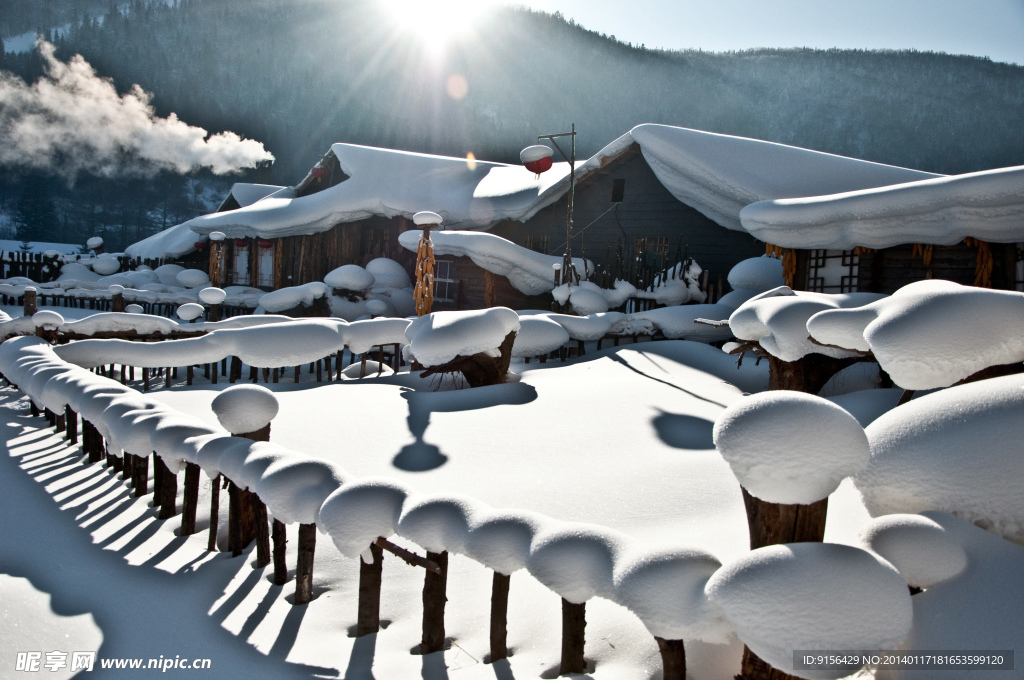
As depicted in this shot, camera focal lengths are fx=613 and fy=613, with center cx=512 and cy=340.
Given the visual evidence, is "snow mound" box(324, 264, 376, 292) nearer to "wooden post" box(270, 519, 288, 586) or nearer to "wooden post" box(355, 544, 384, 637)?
"wooden post" box(270, 519, 288, 586)

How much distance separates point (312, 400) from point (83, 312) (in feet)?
49.2

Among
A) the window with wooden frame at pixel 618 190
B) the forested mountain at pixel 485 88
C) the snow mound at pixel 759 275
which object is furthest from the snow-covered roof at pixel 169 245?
the forested mountain at pixel 485 88

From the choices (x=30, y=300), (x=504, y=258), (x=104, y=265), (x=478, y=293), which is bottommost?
(x=30, y=300)

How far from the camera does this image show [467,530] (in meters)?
2.60

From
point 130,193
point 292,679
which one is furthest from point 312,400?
point 130,193

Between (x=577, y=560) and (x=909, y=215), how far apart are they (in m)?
9.11

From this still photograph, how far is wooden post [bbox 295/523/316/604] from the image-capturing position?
3.24 meters

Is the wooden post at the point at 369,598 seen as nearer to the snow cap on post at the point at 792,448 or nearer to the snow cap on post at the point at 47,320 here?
the snow cap on post at the point at 792,448

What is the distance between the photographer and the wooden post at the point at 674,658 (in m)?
2.14

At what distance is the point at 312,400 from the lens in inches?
307

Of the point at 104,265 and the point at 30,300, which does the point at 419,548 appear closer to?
the point at 30,300

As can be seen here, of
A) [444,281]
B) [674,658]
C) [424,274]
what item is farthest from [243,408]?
[444,281]

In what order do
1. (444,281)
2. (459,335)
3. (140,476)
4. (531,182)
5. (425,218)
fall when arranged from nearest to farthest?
(140,476)
(459,335)
(425,218)
(444,281)
(531,182)

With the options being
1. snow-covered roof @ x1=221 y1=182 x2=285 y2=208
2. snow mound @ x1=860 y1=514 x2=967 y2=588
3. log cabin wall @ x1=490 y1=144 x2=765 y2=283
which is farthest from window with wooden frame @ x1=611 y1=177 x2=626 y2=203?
snow-covered roof @ x1=221 y1=182 x2=285 y2=208
